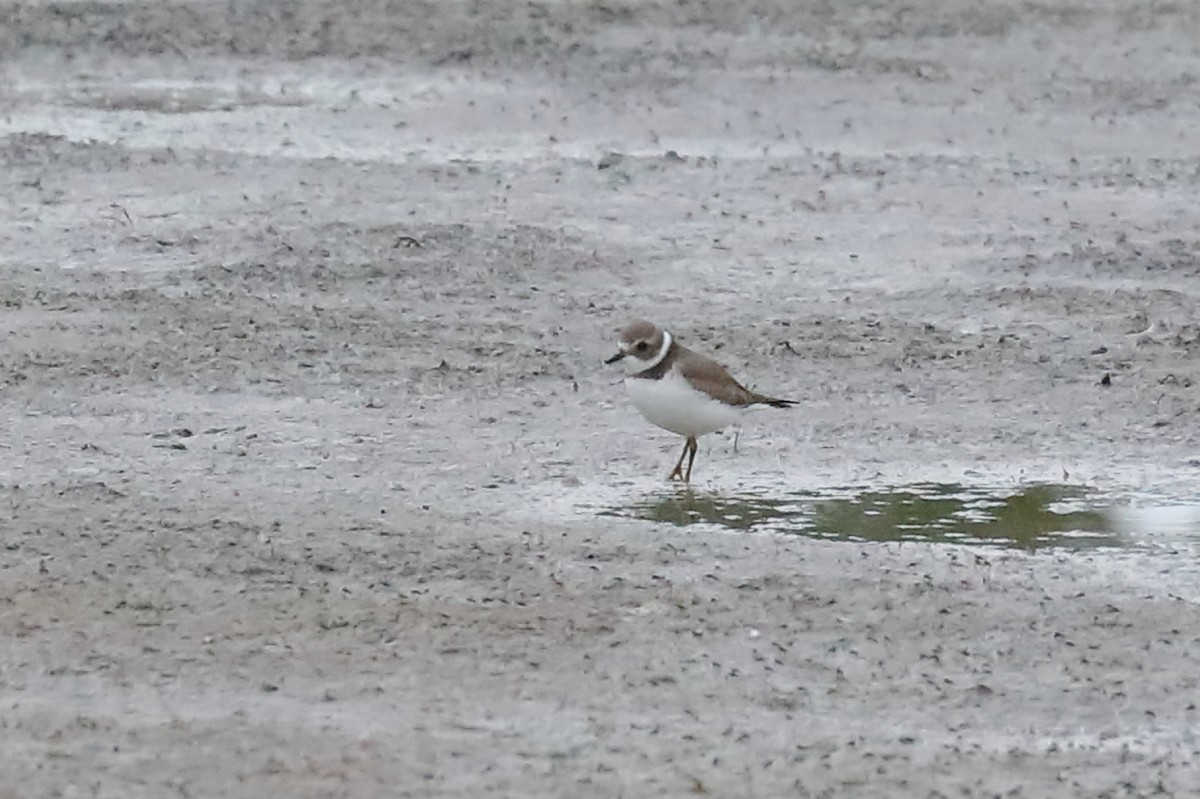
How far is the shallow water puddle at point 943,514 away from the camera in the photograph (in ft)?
25.6

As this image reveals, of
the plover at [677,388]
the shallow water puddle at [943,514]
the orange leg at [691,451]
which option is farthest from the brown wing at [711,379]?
the shallow water puddle at [943,514]

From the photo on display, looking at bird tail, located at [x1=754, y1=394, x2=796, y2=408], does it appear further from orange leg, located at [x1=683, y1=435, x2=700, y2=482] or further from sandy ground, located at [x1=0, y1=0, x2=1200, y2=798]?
orange leg, located at [x1=683, y1=435, x2=700, y2=482]

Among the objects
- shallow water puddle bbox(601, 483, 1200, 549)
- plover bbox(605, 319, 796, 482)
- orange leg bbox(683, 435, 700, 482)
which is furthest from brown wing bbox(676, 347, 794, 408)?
shallow water puddle bbox(601, 483, 1200, 549)

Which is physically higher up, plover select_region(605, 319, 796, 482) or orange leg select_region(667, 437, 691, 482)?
plover select_region(605, 319, 796, 482)

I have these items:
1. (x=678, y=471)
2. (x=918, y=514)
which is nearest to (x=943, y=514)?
(x=918, y=514)

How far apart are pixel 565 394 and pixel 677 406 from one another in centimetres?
131

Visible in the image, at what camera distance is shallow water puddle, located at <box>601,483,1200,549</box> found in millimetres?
7809

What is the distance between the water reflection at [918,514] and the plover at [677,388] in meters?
0.27

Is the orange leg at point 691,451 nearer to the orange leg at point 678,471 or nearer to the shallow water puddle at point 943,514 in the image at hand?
the orange leg at point 678,471

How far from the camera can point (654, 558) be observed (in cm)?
742

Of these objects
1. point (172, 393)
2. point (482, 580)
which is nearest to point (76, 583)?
point (482, 580)

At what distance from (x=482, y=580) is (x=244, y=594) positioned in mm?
651

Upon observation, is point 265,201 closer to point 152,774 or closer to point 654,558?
point 654,558

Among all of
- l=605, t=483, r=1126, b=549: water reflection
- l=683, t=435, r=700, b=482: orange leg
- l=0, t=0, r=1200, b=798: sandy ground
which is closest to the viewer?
l=0, t=0, r=1200, b=798: sandy ground
